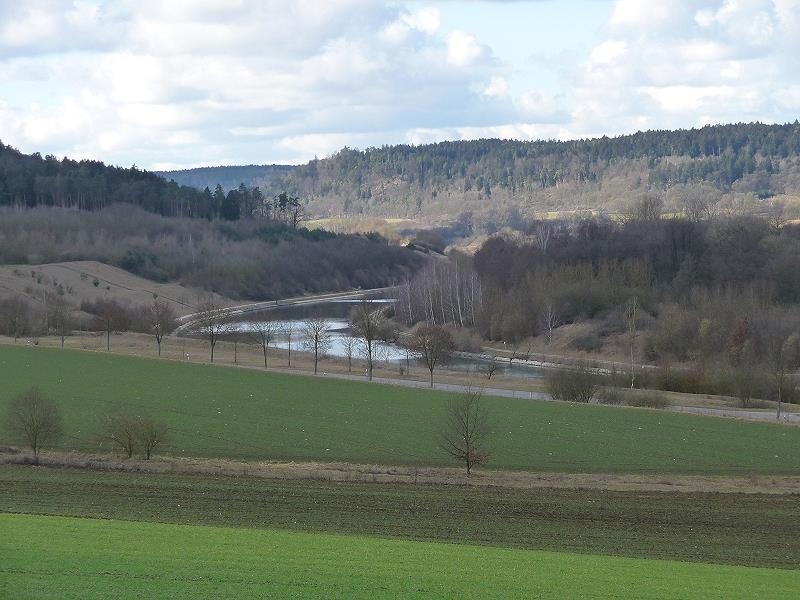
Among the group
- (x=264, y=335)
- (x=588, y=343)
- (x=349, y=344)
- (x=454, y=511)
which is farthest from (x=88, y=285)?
(x=454, y=511)

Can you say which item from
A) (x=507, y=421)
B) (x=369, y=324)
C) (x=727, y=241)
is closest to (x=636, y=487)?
(x=507, y=421)

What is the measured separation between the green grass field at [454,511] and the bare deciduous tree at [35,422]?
9.87 feet

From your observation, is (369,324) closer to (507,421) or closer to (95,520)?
(507,421)

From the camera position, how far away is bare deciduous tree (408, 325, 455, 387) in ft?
222

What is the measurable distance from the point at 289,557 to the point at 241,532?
2.86 m

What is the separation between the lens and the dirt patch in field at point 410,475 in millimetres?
33000

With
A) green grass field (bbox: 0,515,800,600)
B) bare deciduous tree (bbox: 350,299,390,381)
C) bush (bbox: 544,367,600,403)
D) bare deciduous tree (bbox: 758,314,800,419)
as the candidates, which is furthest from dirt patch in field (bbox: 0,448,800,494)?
bare deciduous tree (bbox: 350,299,390,381)

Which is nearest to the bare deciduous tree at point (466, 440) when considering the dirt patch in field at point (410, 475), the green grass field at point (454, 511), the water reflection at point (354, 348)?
the dirt patch in field at point (410, 475)

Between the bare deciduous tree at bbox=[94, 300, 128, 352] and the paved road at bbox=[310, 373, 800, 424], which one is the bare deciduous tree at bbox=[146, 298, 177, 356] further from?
the paved road at bbox=[310, 373, 800, 424]

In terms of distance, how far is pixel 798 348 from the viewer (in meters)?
74.0

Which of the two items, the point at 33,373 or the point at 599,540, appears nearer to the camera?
the point at 599,540

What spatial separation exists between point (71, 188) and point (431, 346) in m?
132

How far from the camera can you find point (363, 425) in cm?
4475

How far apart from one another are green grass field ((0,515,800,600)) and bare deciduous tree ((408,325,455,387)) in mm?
42960
